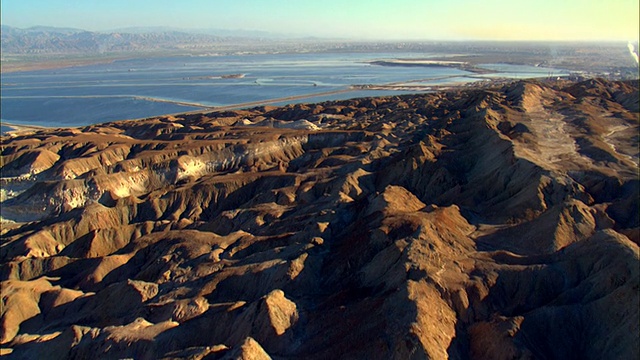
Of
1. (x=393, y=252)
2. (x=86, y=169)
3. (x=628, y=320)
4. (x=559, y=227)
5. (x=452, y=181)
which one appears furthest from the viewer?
(x=86, y=169)

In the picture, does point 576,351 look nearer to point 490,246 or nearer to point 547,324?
point 547,324

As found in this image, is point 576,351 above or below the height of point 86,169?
above

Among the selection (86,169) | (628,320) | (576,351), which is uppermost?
(628,320)

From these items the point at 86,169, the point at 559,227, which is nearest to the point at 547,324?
the point at 559,227

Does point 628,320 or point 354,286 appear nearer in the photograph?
point 628,320

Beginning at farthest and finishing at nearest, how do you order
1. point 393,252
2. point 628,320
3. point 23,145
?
1. point 23,145
2. point 393,252
3. point 628,320

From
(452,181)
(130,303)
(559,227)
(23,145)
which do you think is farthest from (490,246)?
(23,145)
